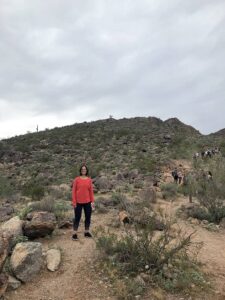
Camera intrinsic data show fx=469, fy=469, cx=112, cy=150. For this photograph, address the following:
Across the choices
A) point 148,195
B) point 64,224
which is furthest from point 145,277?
point 148,195

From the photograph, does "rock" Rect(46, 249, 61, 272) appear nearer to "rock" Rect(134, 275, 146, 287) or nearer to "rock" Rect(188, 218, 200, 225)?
"rock" Rect(134, 275, 146, 287)

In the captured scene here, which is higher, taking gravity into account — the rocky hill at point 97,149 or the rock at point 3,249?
the rocky hill at point 97,149

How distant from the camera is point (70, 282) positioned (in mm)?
7648

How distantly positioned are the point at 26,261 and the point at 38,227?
1.68m

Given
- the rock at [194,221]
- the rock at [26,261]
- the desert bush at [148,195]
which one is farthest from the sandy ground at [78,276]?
the desert bush at [148,195]

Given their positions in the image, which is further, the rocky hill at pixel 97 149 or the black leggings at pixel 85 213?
the rocky hill at pixel 97 149

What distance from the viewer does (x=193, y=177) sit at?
1538 centimetres

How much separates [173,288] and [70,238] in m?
2.84

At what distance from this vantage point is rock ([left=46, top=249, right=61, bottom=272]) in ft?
26.5

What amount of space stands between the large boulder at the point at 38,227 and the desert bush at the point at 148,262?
58.1 inches

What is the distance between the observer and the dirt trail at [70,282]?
7215 millimetres

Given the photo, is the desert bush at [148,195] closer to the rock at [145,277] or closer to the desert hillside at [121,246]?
the desert hillside at [121,246]

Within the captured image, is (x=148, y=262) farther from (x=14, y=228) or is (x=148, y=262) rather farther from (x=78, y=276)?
(x=14, y=228)

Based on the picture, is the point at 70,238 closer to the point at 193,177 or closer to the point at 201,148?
the point at 193,177
